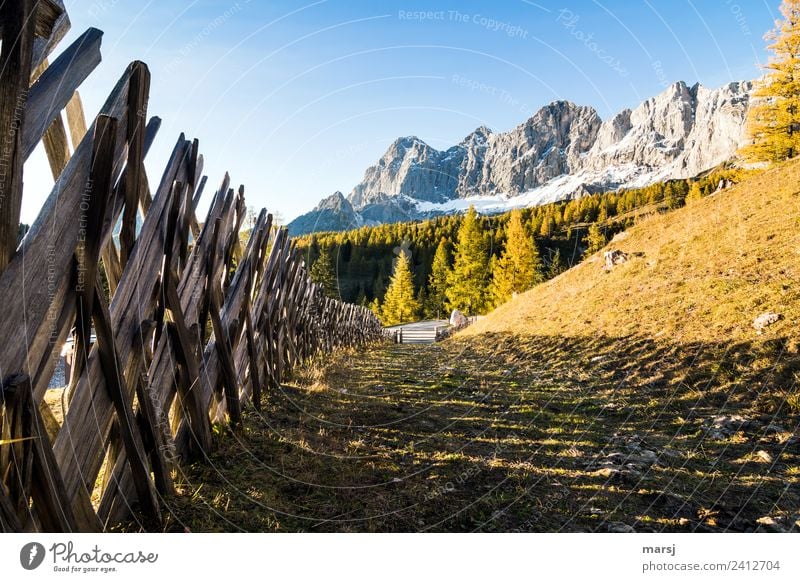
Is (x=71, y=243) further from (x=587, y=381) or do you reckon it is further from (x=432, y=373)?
(x=432, y=373)

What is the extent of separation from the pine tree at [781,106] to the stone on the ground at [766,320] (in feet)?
75.8

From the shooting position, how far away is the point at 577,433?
14.7 ft

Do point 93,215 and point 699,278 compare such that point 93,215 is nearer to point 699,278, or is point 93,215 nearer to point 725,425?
point 725,425

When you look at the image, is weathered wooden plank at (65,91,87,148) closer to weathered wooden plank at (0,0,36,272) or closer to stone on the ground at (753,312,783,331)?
weathered wooden plank at (0,0,36,272)

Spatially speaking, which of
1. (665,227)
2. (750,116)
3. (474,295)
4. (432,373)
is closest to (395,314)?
(474,295)

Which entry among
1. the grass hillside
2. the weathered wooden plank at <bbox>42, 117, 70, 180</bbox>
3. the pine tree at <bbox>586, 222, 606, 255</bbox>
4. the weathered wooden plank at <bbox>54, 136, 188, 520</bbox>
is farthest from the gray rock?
the pine tree at <bbox>586, 222, 606, 255</bbox>

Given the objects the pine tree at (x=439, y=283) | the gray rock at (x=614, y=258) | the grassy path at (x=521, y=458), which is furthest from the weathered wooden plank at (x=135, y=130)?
the pine tree at (x=439, y=283)

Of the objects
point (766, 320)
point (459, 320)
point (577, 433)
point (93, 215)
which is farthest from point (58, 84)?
point (459, 320)

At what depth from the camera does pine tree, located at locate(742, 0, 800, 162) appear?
2130 cm

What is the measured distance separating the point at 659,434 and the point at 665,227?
12.1m

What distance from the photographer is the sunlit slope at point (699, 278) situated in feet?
23.3

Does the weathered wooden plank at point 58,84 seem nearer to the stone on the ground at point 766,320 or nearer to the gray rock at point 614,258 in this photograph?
the stone on the ground at point 766,320

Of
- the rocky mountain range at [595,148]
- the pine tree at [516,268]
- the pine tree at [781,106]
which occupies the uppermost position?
the rocky mountain range at [595,148]

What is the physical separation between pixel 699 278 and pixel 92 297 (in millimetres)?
10441
